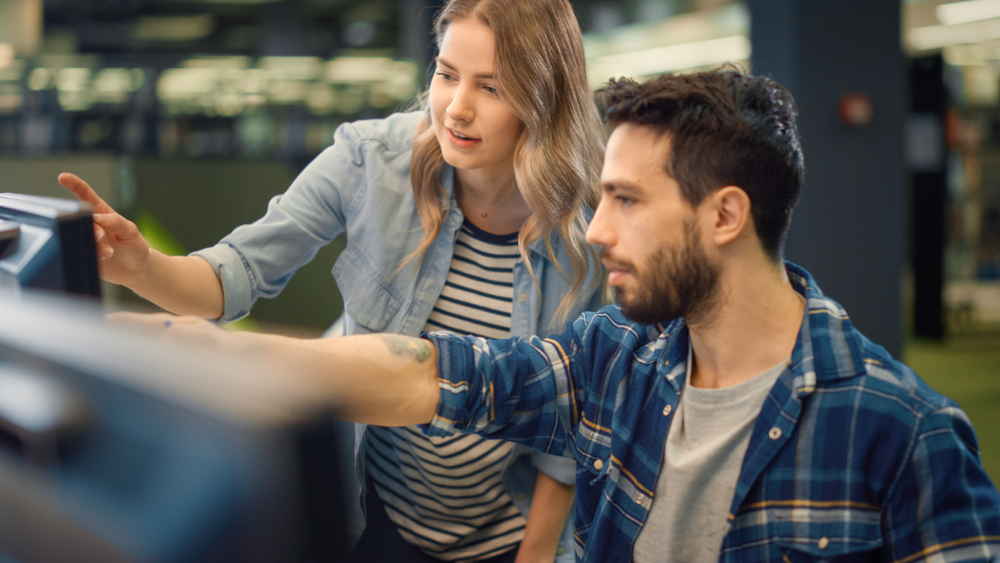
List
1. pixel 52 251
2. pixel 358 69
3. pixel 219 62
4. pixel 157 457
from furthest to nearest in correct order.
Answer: pixel 219 62 → pixel 358 69 → pixel 52 251 → pixel 157 457

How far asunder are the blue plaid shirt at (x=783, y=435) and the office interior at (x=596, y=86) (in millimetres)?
1969

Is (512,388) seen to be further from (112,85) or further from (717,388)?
(112,85)

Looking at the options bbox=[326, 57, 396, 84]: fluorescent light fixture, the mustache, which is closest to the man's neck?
the mustache

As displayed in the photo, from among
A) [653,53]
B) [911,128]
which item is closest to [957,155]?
[911,128]

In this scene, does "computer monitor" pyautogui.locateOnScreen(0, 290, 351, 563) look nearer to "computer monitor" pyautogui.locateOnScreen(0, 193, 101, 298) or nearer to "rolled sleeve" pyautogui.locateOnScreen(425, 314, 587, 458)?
"computer monitor" pyautogui.locateOnScreen(0, 193, 101, 298)

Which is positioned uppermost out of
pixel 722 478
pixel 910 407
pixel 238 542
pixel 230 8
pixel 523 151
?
pixel 230 8

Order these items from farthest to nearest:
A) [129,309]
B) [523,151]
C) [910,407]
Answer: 1. [523,151]
2. [910,407]
3. [129,309]

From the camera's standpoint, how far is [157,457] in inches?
12.7

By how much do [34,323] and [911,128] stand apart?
6621 millimetres

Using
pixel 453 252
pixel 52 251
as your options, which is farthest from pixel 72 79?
pixel 52 251

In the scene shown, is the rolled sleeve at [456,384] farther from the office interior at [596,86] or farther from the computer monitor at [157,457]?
the office interior at [596,86]

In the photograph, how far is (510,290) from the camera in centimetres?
127

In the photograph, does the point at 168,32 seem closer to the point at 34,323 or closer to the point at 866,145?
the point at 866,145

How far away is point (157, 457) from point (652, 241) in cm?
73
